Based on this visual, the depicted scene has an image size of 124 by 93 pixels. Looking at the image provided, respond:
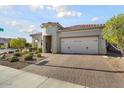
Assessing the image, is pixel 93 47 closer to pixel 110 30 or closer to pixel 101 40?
pixel 101 40

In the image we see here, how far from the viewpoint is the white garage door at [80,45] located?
22.3 m

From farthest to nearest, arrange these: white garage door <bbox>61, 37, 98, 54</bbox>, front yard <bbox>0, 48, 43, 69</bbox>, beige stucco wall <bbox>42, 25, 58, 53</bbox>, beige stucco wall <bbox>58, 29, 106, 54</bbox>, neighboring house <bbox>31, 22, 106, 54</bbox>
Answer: beige stucco wall <bbox>42, 25, 58, 53</bbox>
white garage door <bbox>61, 37, 98, 54</bbox>
neighboring house <bbox>31, 22, 106, 54</bbox>
beige stucco wall <bbox>58, 29, 106, 54</bbox>
front yard <bbox>0, 48, 43, 69</bbox>

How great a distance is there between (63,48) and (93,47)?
5229 millimetres

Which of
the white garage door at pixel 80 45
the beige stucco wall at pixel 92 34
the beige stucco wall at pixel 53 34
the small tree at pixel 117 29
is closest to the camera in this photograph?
the small tree at pixel 117 29

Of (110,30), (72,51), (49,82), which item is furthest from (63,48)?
(49,82)

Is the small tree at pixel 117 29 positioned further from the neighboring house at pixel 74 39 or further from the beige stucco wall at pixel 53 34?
the beige stucco wall at pixel 53 34

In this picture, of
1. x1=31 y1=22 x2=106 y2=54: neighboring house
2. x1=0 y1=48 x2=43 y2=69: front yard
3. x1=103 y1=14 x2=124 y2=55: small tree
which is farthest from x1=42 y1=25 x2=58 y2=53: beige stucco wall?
x1=103 y1=14 x2=124 y2=55: small tree

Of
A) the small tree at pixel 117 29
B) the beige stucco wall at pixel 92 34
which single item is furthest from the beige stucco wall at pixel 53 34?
the small tree at pixel 117 29

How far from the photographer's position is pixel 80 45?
23.5 metres

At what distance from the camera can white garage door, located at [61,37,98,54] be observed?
22.3 m

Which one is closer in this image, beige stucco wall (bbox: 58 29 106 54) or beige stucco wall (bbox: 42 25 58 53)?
beige stucco wall (bbox: 58 29 106 54)

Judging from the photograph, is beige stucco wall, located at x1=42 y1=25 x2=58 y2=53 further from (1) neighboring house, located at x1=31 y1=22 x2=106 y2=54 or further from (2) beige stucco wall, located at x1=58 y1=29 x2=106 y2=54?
(2) beige stucco wall, located at x1=58 y1=29 x2=106 y2=54

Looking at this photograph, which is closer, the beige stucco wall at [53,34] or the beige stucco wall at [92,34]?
the beige stucco wall at [92,34]

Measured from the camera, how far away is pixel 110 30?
41.0 ft
